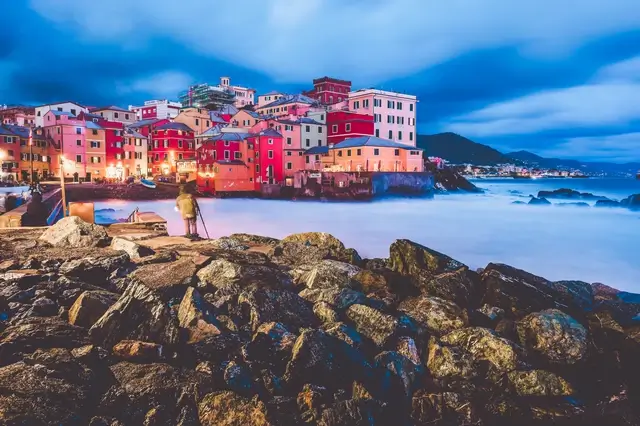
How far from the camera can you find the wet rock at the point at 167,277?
8.30 metres

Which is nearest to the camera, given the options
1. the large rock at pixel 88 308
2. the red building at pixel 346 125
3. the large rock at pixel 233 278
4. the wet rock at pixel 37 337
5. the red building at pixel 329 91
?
the wet rock at pixel 37 337

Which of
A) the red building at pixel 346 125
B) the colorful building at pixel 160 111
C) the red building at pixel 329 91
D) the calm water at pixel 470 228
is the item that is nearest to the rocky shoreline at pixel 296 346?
the calm water at pixel 470 228

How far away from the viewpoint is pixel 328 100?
87.9m

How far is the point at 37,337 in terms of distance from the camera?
6375 mm

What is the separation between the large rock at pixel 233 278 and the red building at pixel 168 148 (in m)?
68.1

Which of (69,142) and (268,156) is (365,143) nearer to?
(268,156)

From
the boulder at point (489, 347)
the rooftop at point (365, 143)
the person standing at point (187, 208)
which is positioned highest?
the rooftop at point (365, 143)

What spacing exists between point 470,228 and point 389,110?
38863 mm

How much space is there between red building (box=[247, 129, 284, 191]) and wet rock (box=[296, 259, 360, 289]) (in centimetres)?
5187

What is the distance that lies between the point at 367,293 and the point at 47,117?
74518mm

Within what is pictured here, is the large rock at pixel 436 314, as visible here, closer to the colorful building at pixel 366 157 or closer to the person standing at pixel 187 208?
the person standing at pixel 187 208

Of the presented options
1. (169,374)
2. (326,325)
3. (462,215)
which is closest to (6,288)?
(169,374)

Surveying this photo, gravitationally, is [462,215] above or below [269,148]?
below

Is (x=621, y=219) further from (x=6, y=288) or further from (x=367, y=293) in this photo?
(x=6, y=288)
